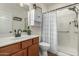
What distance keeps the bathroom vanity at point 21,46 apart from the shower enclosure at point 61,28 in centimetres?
18

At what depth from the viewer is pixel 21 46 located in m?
1.19

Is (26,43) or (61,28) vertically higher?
(61,28)

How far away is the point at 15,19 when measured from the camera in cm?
124

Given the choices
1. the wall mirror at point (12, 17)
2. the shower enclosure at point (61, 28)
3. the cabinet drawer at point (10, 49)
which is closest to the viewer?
the cabinet drawer at point (10, 49)

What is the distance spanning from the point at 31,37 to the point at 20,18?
13.2 inches

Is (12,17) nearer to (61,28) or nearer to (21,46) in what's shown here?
(21,46)

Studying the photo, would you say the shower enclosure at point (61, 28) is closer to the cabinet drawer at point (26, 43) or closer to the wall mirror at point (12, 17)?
the cabinet drawer at point (26, 43)

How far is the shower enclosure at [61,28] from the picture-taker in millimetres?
1364

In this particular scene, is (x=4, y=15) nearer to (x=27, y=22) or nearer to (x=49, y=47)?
(x=27, y=22)

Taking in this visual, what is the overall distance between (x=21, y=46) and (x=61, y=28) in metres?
0.78

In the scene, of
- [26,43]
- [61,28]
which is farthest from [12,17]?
[61,28]

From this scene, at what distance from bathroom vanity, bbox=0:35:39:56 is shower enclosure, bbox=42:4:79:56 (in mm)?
177

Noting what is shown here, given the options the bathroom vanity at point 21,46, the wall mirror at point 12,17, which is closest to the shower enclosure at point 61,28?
the bathroom vanity at point 21,46

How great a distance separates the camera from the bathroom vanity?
0.98m
